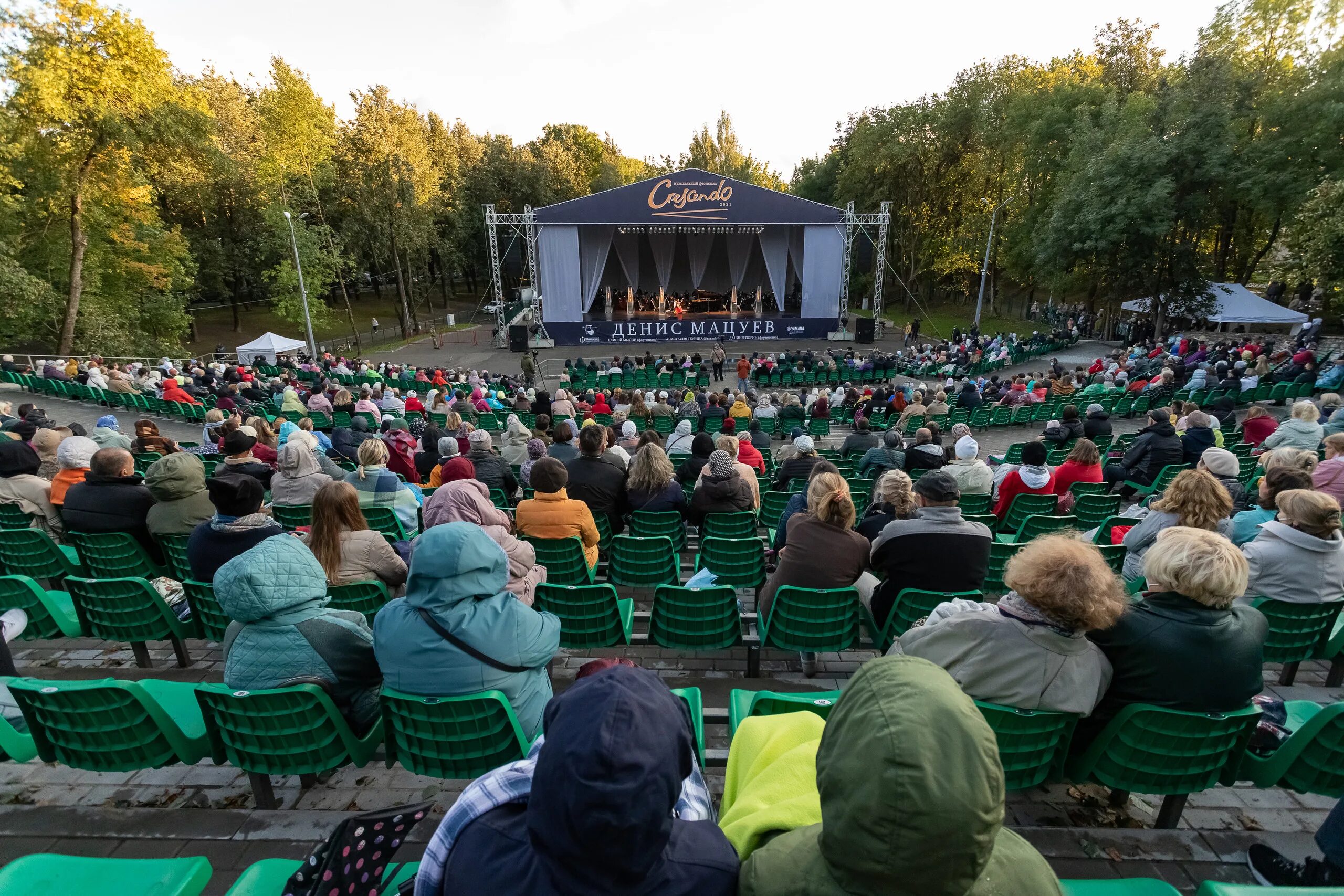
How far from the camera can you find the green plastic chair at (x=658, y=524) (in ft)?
15.9

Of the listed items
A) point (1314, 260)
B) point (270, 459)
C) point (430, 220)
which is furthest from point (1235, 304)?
point (430, 220)

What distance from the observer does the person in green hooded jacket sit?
89 cm

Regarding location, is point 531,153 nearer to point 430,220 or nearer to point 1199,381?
point 430,220

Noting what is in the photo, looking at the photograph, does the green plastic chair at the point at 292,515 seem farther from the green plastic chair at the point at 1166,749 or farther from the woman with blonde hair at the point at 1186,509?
the woman with blonde hair at the point at 1186,509

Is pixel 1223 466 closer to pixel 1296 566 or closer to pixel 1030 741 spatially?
pixel 1296 566

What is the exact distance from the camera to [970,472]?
5648 millimetres

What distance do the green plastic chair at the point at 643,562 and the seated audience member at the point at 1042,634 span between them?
2227 millimetres

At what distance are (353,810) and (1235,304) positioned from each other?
82.8 ft

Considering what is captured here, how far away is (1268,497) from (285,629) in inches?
212

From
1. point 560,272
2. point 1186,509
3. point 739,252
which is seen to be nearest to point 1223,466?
point 1186,509

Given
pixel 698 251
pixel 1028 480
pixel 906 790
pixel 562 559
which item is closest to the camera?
pixel 906 790

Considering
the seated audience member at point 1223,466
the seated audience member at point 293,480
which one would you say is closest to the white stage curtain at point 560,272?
the seated audience member at point 293,480

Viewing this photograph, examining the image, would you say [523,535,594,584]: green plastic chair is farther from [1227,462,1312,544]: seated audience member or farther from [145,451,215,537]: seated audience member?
[1227,462,1312,544]: seated audience member

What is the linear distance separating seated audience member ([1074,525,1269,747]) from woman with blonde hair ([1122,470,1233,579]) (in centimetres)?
146
